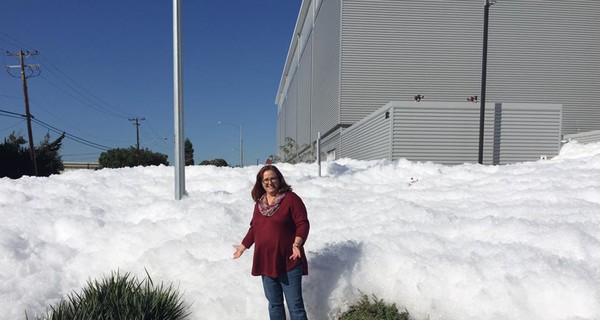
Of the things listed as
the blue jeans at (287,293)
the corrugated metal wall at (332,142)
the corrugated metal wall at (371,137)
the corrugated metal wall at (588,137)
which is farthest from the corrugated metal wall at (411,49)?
the blue jeans at (287,293)

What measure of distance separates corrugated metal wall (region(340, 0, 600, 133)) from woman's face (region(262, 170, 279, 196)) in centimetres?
2017

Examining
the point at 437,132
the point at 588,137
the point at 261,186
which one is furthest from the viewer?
the point at 588,137

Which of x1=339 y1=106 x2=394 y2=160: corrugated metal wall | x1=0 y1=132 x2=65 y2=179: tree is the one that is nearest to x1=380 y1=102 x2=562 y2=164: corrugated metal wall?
x1=339 y1=106 x2=394 y2=160: corrugated metal wall

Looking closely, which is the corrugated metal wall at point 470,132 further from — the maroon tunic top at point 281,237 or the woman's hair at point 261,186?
the maroon tunic top at point 281,237

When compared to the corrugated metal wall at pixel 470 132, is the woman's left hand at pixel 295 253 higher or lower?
lower

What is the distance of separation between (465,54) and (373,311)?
22.4 metres

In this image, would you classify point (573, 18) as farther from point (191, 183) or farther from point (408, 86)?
point (191, 183)

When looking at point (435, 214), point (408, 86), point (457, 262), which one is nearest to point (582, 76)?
point (408, 86)

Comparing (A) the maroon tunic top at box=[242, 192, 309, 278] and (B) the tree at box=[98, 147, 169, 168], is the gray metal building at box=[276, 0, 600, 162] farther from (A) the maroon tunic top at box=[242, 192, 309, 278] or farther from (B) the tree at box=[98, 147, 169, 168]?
(B) the tree at box=[98, 147, 169, 168]

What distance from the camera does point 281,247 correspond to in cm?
350

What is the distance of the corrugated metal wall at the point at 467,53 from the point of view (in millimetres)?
22797

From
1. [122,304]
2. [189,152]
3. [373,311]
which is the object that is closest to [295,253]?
[373,311]

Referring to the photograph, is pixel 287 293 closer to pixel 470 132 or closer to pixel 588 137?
pixel 470 132

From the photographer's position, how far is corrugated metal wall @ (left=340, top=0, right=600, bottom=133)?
2280 cm
